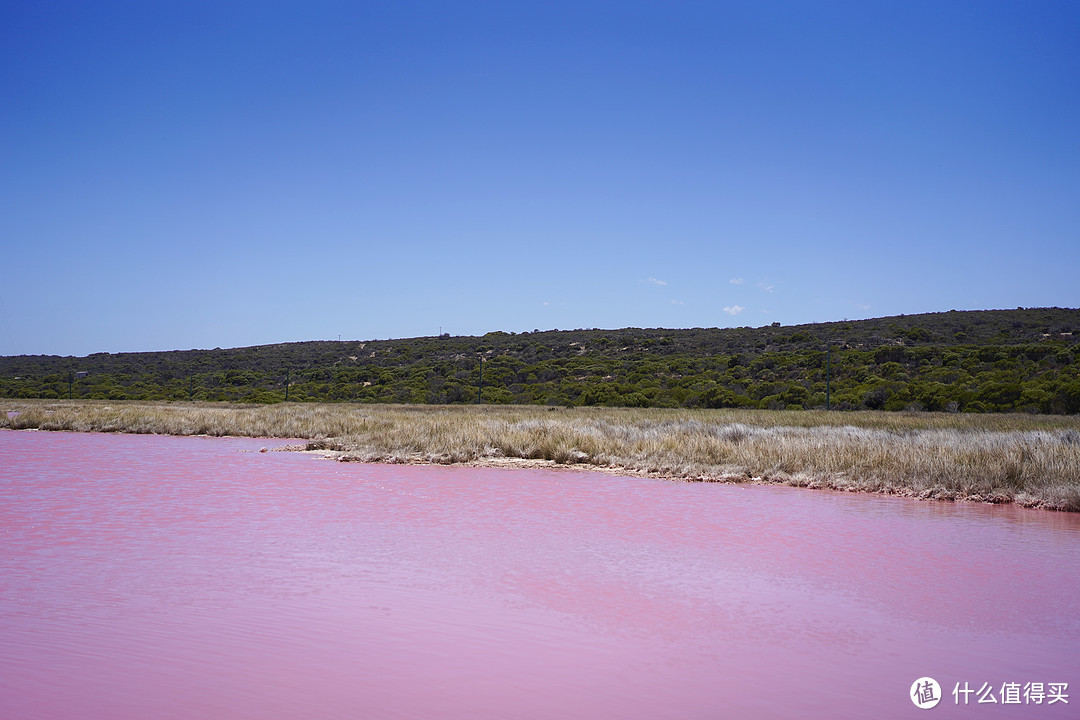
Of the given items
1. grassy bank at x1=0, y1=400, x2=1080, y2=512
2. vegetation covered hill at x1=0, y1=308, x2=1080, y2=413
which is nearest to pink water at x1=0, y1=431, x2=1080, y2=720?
grassy bank at x1=0, y1=400, x2=1080, y2=512

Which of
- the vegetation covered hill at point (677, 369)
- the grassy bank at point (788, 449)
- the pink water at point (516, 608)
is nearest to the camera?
the pink water at point (516, 608)

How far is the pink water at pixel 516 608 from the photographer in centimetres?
404

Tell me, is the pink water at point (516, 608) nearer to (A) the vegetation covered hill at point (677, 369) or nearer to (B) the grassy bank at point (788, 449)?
(B) the grassy bank at point (788, 449)

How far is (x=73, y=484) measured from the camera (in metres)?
11.5

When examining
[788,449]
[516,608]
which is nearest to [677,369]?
[788,449]

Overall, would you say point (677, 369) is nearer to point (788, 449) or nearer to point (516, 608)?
point (788, 449)

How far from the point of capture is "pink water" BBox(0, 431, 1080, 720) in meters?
4.04

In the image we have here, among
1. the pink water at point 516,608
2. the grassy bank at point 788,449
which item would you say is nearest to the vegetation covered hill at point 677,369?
the grassy bank at point 788,449

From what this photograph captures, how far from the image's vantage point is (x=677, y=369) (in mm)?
48438

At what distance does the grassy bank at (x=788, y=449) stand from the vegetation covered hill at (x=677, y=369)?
10.9 metres

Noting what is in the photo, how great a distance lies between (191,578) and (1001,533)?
8.13m

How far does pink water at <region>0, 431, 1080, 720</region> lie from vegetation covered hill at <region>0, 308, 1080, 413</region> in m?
25.5

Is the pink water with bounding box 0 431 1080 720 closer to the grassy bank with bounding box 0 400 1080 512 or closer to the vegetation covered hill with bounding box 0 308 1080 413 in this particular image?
the grassy bank with bounding box 0 400 1080 512

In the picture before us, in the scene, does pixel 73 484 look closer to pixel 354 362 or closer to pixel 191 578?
pixel 191 578
